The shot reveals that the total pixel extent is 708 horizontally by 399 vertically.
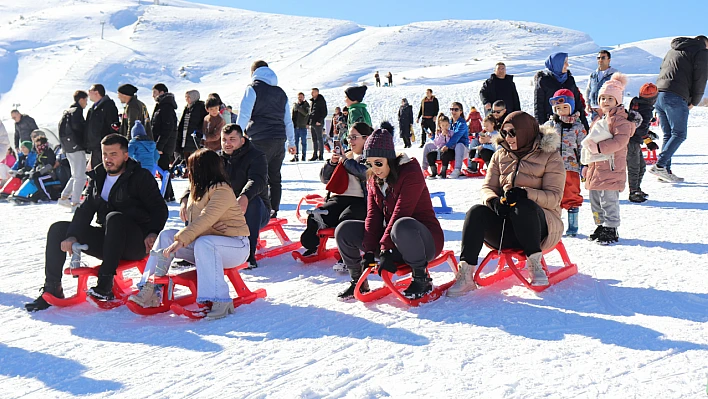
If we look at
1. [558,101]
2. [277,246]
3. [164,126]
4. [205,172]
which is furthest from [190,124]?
[558,101]

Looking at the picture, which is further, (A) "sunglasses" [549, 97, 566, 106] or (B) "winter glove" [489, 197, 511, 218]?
(A) "sunglasses" [549, 97, 566, 106]

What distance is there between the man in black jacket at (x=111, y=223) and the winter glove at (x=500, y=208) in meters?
2.22

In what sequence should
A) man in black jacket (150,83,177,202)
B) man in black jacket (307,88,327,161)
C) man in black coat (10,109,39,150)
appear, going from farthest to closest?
man in black jacket (307,88,327,161) < man in black coat (10,109,39,150) < man in black jacket (150,83,177,202)

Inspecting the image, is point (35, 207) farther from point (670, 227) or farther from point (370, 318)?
→ point (670, 227)

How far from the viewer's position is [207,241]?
411 centimetres

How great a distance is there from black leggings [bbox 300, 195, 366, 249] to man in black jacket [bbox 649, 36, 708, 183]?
494cm

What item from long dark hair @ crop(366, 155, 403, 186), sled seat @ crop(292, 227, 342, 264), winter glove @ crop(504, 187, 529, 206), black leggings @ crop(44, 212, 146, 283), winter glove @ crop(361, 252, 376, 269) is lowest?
sled seat @ crop(292, 227, 342, 264)

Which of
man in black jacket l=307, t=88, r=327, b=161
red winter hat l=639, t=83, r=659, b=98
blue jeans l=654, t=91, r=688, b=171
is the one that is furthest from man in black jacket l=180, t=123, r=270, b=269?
man in black jacket l=307, t=88, r=327, b=161

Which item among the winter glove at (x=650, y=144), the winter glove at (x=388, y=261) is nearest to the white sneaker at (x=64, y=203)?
the winter glove at (x=388, y=261)

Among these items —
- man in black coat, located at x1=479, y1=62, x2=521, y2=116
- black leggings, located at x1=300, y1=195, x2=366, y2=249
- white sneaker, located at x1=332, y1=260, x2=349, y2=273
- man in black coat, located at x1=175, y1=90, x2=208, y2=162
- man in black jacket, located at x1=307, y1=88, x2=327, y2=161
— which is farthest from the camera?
man in black jacket, located at x1=307, y1=88, x2=327, y2=161

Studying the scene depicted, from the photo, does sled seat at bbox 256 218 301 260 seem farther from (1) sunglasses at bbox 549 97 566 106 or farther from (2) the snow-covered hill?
(2) the snow-covered hill

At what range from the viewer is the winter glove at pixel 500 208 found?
4.34 m

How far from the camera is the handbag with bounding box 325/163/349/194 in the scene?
5.43m

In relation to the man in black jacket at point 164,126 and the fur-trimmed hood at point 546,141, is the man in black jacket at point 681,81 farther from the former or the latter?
the man in black jacket at point 164,126
